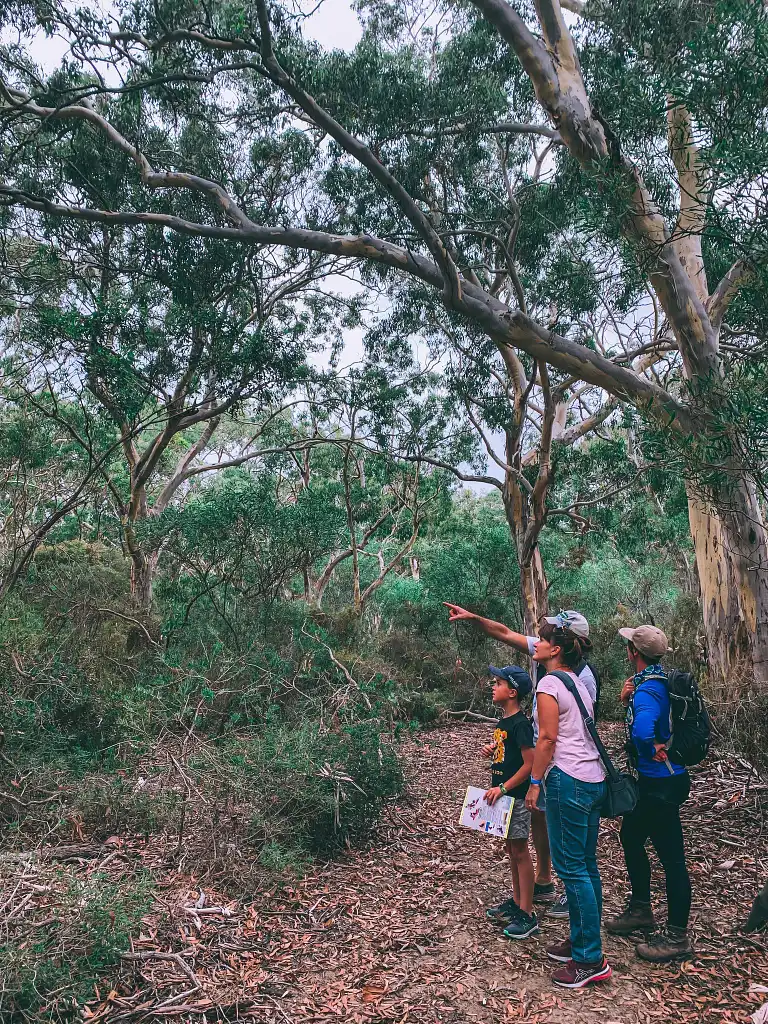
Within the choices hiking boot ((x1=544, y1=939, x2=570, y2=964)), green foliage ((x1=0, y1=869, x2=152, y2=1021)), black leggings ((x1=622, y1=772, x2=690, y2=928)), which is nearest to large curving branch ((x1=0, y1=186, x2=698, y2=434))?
black leggings ((x1=622, y1=772, x2=690, y2=928))

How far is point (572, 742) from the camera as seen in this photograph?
3381 mm

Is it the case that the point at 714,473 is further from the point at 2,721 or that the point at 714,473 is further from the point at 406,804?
the point at 2,721

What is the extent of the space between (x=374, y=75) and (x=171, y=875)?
8.64m

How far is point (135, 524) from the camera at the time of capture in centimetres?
1052

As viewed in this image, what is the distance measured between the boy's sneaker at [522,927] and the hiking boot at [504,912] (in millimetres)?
74

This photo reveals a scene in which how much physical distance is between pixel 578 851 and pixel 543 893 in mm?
1196

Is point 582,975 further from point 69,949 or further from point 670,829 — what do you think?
point 69,949

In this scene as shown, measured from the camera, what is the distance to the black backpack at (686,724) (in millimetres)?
3477

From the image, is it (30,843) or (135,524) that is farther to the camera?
(135,524)

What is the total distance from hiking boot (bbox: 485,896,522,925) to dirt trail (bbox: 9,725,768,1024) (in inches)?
3.2

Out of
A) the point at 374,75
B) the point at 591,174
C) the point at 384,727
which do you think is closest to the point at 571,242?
the point at 374,75

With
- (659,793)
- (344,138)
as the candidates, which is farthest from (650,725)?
(344,138)

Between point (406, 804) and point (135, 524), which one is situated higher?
point (135, 524)

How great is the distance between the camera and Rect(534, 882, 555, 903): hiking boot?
13.8ft
